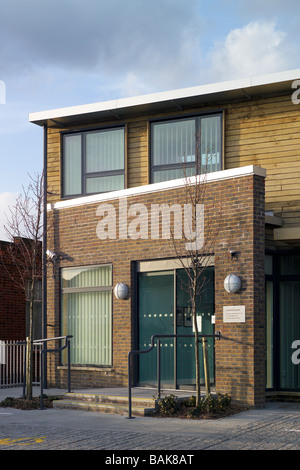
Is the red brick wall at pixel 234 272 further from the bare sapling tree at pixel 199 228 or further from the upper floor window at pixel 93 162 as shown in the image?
the upper floor window at pixel 93 162

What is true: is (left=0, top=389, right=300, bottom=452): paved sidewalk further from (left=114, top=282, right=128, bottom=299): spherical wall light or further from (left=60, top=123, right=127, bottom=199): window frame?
(left=60, top=123, right=127, bottom=199): window frame

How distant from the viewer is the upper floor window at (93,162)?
18.0 metres

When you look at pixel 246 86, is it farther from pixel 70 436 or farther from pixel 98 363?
pixel 70 436

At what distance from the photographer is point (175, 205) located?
15.0 m

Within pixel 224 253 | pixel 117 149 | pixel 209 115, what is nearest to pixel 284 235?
pixel 224 253

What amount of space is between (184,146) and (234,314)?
4.96 m

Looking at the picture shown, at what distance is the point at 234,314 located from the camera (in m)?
13.7

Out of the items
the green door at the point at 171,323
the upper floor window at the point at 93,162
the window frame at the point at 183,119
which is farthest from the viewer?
the upper floor window at the point at 93,162

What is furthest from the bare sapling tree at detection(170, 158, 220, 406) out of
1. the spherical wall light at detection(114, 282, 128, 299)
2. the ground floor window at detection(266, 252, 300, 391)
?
the spherical wall light at detection(114, 282, 128, 299)

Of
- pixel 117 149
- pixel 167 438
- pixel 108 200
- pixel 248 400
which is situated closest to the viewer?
pixel 167 438

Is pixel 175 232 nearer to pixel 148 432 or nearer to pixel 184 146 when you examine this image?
pixel 184 146

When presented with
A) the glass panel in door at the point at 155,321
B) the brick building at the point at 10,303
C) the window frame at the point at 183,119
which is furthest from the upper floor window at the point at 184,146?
the brick building at the point at 10,303

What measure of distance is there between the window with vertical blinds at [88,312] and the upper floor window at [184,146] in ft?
9.03

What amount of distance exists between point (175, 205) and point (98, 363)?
438cm
